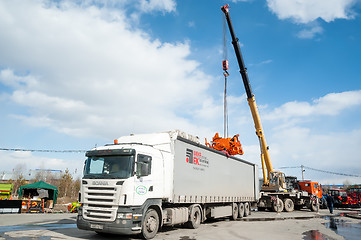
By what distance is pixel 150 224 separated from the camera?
363 inches

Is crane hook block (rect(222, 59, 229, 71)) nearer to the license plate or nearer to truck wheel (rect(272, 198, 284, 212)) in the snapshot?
truck wheel (rect(272, 198, 284, 212))

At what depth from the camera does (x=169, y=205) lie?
11.0 m

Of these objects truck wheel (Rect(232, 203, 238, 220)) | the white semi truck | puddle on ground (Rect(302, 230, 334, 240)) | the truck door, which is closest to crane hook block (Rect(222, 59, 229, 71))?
the white semi truck

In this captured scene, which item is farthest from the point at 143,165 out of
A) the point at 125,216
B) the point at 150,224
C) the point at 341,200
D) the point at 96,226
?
the point at 341,200

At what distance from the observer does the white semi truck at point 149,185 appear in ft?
28.0

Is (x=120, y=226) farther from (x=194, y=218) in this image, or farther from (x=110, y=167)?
(x=194, y=218)

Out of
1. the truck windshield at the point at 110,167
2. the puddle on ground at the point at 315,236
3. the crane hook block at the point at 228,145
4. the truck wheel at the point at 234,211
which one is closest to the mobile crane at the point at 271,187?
the crane hook block at the point at 228,145

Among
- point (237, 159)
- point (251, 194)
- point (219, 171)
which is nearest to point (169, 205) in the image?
point (219, 171)

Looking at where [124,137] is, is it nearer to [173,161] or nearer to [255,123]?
[173,161]

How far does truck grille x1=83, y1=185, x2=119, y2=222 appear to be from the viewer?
8.52 metres

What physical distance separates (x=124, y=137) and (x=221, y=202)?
679 centimetres

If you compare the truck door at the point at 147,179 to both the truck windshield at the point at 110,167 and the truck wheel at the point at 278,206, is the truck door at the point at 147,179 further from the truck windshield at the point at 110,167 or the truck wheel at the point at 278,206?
the truck wheel at the point at 278,206

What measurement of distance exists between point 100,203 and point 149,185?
1728mm

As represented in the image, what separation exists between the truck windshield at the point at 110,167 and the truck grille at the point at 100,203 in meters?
0.43
